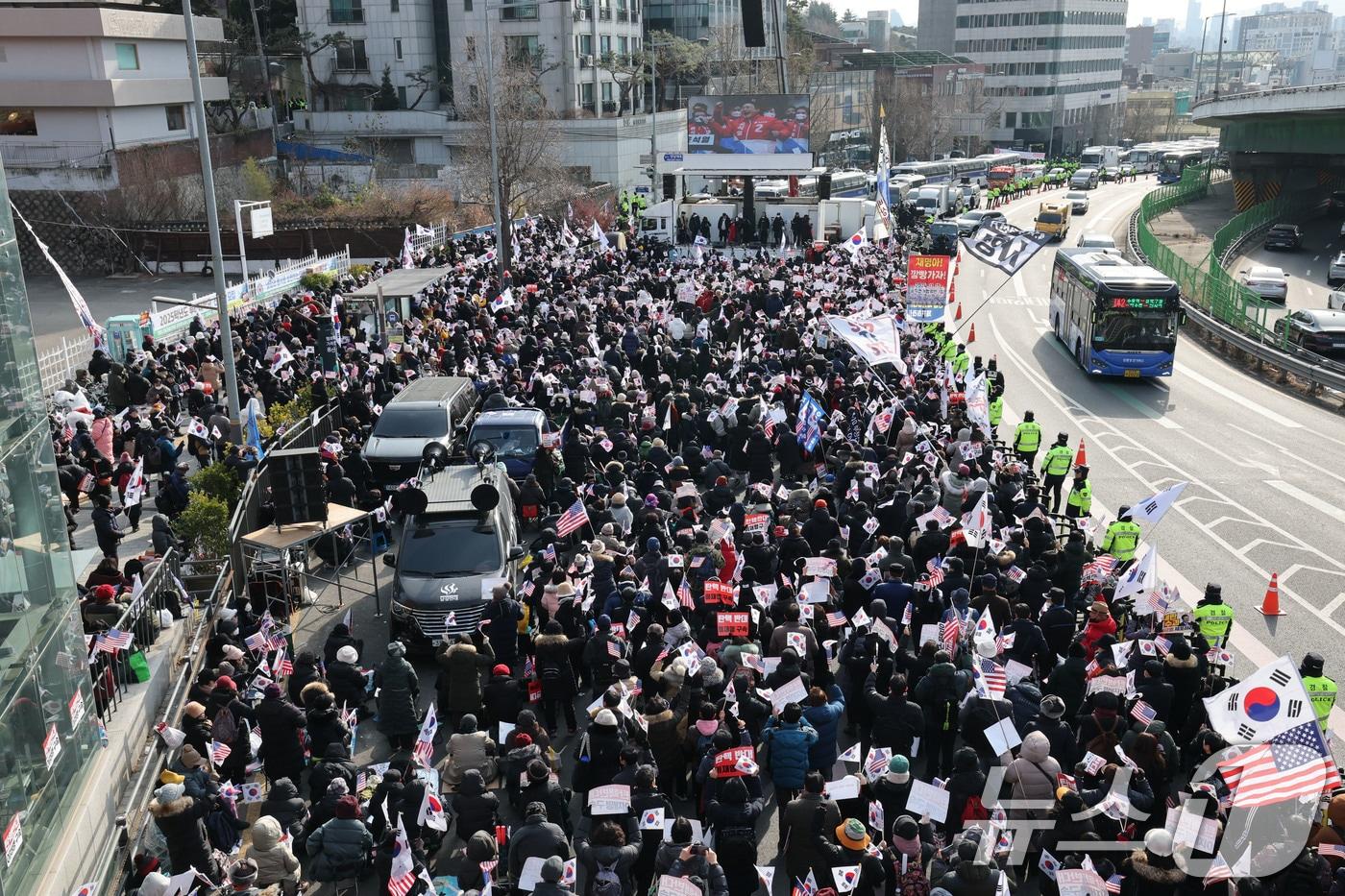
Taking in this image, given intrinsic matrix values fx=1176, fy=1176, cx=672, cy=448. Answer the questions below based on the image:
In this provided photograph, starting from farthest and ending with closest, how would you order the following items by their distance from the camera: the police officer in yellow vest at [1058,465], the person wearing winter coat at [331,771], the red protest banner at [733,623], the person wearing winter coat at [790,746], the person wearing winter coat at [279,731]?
1. the police officer in yellow vest at [1058,465]
2. the red protest banner at [733,623]
3. the person wearing winter coat at [279,731]
4. the person wearing winter coat at [790,746]
5. the person wearing winter coat at [331,771]

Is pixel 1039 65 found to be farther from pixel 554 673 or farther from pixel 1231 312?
pixel 554 673

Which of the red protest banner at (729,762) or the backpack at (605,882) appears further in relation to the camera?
the red protest banner at (729,762)

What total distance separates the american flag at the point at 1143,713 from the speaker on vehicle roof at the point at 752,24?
30169 millimetres

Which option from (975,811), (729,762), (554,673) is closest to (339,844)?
(729,762)

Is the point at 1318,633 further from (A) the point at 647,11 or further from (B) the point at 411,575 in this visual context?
(A) the point at 647,11

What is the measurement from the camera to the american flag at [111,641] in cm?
1149

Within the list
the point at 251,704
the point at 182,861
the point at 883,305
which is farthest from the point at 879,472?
the point at 883,305

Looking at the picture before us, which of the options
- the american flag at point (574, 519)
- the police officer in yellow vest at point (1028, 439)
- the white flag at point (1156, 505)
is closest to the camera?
the white flag at point (1156, 505)

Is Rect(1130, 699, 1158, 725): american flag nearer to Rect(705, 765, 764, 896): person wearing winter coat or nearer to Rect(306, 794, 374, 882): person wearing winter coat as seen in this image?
Rect(705, 765, 764, 896): person wearing winter coat

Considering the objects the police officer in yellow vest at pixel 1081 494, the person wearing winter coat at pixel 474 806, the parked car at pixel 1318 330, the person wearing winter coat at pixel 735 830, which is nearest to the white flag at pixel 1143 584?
the police officer in yellow vest at pixel 1081 494

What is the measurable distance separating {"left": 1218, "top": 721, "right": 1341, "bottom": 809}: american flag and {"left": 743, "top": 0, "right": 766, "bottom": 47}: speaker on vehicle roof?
105 ft

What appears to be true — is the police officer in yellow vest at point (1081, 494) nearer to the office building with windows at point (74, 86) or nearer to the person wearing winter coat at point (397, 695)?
the person wearing winter coat at point (397, 695)

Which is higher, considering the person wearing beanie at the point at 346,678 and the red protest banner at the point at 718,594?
the red protest banner at the point at 718,594

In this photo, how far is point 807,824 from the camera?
9.10m
